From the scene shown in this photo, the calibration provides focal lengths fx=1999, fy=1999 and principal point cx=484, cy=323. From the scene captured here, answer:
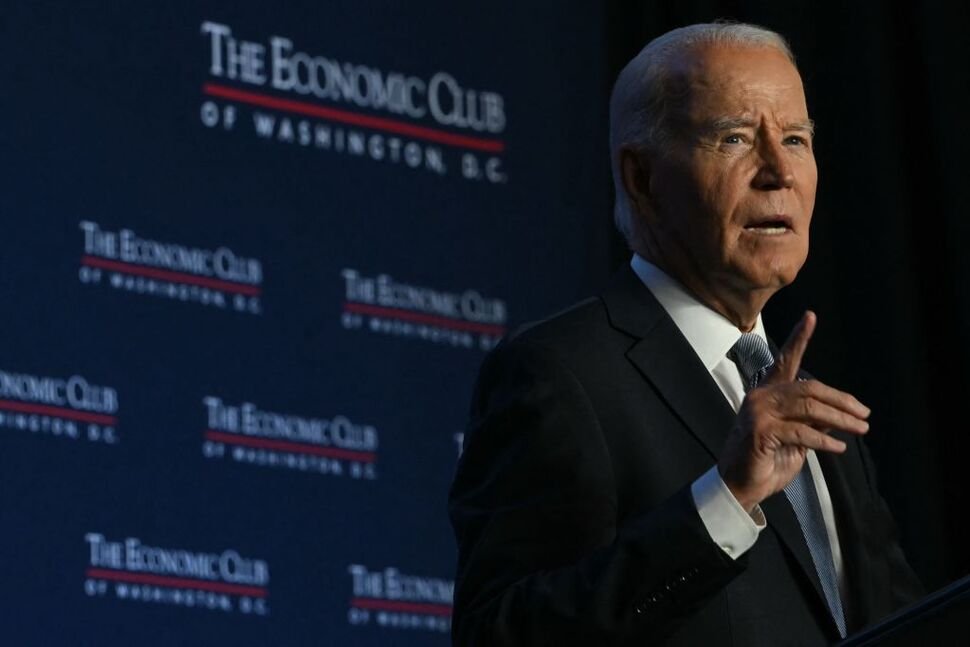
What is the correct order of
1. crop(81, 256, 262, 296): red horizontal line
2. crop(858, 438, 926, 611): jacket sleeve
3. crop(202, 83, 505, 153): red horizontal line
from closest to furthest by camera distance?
1. crop(858, 438, 926, 611): jacket sleeve
2. crop(81, 256, 262, 296): red horizontal line
3. crop(202, 83, 505, 153): red horizontal line

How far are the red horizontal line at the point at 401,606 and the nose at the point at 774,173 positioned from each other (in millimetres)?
2235

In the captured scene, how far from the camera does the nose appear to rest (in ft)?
8.71

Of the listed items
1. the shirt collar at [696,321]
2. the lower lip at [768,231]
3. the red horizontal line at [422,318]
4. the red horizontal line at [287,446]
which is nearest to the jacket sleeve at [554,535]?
the shirt collar at [696,321]

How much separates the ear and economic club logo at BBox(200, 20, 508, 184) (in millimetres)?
2150

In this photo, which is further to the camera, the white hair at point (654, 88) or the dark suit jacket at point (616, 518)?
the white hair at point (654, 88)

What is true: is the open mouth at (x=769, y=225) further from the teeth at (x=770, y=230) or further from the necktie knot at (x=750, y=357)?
the necktie knot at (x=750, y=357)

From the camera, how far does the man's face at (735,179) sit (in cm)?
263

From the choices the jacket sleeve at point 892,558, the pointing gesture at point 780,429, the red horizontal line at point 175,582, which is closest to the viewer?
the pointing gesture at point 780,429

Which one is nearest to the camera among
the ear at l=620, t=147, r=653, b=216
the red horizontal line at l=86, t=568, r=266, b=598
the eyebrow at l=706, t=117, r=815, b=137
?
the eyebrow at l=706, t=117, r=815, b=137

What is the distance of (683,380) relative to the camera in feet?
8.30

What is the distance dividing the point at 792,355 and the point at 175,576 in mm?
2457

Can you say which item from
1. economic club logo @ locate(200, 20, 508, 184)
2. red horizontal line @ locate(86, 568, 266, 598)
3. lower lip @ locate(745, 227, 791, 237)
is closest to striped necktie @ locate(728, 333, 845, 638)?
lower lip @ locate(745, 227, 791, 237)

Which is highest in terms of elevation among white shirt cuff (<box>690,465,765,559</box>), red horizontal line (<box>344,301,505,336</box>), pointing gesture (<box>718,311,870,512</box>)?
red horizontal line (<box>344,301,505,336</box>)

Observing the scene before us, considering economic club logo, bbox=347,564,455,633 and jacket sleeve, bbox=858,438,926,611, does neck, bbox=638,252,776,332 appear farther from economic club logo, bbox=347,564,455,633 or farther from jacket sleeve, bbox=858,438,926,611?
economic club logo, bbox=347,564,455,633
